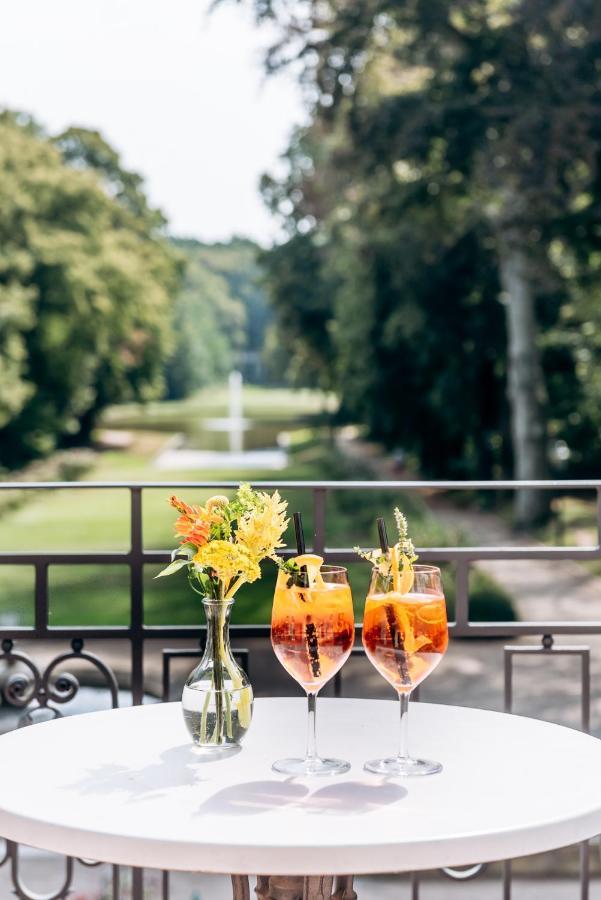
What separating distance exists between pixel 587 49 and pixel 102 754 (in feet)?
54.1

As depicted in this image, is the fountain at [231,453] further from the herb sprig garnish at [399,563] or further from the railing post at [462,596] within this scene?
the herb sprig garnish at [399,563]

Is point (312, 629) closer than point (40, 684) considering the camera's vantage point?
Yes

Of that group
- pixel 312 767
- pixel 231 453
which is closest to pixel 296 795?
pixel 312 767

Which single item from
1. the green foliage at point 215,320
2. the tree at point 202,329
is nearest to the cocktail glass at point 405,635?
the green foliage at point 215,320

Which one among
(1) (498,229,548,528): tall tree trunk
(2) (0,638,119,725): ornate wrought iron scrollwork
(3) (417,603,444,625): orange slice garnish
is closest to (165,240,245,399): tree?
(1) (498,229,548,528): tall tree trunk

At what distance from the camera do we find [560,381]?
24.4 meters

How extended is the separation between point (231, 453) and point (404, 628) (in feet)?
188

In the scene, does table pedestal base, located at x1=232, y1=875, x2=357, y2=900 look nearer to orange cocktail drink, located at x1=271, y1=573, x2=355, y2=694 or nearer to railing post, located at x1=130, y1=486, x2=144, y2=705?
orange cocktail drink, located at x1=271, y1=573, x2=355, y2=694

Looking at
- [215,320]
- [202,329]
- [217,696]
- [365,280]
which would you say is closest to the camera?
[217,696]

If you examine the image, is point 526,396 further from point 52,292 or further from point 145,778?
point 145,778

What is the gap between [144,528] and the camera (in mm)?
38031

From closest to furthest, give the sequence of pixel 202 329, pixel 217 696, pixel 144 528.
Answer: pixel 217 696, pixel 144 528, pixel 202 329

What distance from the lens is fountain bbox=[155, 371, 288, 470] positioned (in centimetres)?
5231

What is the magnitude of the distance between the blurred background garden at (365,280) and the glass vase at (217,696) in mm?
7734
